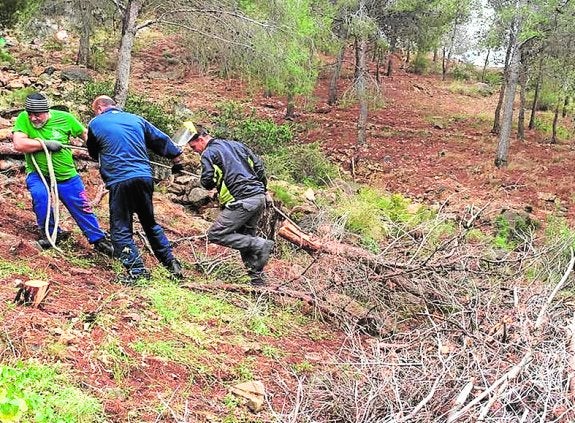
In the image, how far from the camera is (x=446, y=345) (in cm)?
412

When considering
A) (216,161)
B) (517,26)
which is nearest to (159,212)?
(216,161)

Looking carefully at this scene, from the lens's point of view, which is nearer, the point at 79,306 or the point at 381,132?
the point at 79,306

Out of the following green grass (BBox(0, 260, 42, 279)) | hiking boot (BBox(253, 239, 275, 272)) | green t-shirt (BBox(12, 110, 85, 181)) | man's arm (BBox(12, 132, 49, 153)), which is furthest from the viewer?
hiking boot (BBox(253, 239, 275, 272))

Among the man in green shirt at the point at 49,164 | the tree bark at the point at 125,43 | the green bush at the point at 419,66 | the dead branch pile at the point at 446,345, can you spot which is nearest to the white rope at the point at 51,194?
the man in green shirt at the point at 49,164

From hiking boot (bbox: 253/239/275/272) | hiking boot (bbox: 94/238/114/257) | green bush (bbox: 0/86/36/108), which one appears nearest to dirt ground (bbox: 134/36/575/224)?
green bush (bbox: 0/86/36/108)

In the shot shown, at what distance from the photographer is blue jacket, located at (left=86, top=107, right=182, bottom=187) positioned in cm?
482

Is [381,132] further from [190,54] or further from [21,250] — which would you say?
[21,250]

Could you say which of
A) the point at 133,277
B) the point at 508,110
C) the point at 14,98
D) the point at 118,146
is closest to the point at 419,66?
the point at 508,110

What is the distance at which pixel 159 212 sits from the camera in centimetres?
770

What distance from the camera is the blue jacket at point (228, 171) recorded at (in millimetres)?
5203

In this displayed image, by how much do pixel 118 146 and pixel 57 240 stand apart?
4.16 ft

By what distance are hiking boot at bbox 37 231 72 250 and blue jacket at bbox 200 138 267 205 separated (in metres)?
1.45

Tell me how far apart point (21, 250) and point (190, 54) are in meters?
7.08

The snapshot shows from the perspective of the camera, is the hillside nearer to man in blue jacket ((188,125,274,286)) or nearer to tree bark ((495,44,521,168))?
man in blue jacket ((188,125,274,286))
